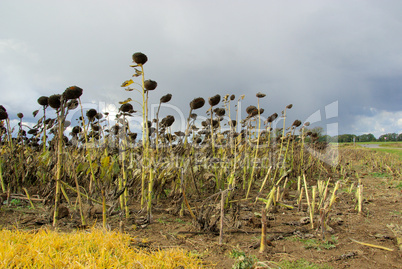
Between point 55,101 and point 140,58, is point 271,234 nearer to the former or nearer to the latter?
point 140,58

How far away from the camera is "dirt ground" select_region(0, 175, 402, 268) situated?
1.95 metres

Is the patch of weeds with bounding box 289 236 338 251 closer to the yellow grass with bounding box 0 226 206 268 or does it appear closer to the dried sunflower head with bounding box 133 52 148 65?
the yellow grass with bounding box 0 226 206 268

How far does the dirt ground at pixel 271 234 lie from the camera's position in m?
1.95

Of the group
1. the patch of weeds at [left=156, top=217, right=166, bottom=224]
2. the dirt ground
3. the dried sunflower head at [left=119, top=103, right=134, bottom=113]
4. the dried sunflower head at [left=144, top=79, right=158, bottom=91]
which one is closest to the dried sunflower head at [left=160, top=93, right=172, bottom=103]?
the dried sunflower head at [left=144, top=79, right=158, bottom=91]

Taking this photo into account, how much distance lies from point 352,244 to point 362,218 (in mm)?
1011

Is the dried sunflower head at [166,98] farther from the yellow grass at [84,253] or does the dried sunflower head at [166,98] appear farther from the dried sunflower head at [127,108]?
the yellow grass at [84,253]

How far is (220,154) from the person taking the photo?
4.26 m

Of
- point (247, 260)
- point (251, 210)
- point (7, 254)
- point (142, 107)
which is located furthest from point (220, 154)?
point (7, 254)

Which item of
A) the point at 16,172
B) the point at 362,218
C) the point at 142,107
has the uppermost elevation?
the point at 142,107

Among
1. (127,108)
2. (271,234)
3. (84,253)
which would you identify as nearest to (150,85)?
(127,108)

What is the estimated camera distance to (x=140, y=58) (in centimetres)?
249

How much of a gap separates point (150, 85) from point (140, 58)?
26cm

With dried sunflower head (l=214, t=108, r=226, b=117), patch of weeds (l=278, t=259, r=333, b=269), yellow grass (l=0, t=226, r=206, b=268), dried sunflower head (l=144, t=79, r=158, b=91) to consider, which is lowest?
patch of weeds (l=278, t=259, r=333, b=269)

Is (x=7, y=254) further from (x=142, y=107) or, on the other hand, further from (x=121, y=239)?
(x=142, y=107)
